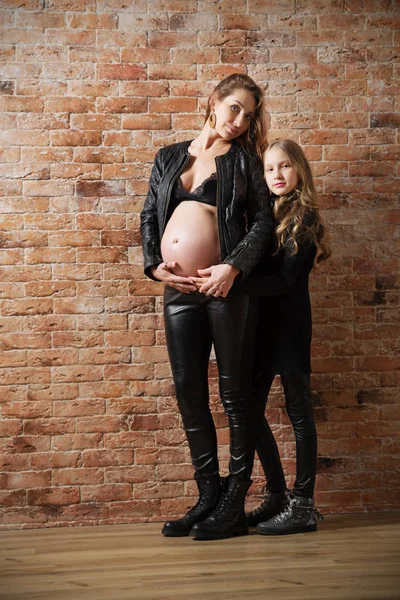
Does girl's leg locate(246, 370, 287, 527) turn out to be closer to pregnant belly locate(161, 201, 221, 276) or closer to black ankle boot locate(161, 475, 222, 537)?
black ankle boot locate(161, 475, 222, 537)

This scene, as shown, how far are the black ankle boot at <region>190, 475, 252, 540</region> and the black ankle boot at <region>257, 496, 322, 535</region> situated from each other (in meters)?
0.10

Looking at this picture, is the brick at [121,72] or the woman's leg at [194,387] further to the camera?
the brick at [121,72]

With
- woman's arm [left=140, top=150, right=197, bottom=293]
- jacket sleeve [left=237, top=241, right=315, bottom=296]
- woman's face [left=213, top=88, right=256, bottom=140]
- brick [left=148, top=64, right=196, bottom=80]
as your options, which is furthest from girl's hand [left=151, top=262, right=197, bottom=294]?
brick [left=148, top=64, right=196, bottom=80]

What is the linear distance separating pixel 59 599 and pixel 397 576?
1.08 m

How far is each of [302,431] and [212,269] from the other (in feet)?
2.68

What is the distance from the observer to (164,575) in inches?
101

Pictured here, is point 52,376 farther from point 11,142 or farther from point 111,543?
point 11,142

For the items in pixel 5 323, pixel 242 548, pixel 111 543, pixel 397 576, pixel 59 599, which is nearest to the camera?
pixel 59 599

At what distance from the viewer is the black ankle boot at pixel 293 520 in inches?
125

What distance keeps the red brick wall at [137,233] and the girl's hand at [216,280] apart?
64 centimetres

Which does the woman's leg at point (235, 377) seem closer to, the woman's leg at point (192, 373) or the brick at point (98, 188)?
the woman's leg at point (192, 373)

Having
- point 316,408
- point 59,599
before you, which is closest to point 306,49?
point 316,408

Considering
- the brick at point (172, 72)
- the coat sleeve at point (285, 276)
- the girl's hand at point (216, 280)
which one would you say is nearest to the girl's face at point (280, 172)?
the coat sleeve at point (285, 276)

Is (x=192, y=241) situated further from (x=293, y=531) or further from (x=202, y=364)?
(x=293, y=531)
